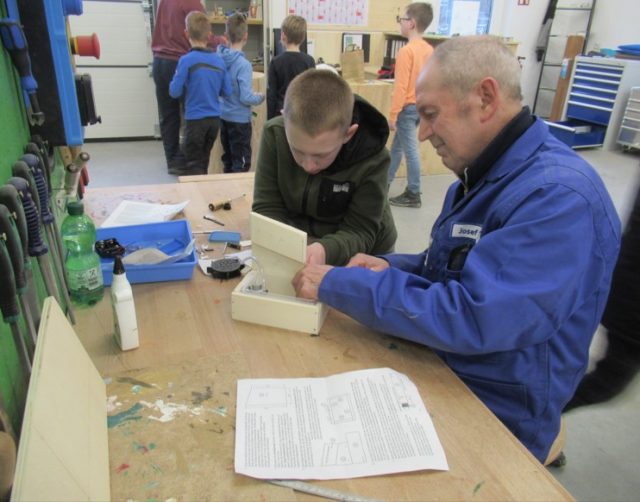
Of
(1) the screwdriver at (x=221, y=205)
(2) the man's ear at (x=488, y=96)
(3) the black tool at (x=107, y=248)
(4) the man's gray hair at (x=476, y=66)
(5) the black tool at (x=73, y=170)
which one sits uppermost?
(4) the man's gray hair at (x=476, y=66)

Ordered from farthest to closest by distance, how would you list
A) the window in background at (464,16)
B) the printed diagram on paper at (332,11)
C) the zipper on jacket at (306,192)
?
the window in background at (464,16), the printed diagram on paper at (332,11), the zipper on jacket at (306,192)

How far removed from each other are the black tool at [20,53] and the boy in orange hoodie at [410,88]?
277 centimetres

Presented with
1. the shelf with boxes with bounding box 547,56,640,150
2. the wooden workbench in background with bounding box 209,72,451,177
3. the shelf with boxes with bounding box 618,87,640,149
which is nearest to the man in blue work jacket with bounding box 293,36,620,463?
the wooden workbench in background with bounding box 209,72,451,177

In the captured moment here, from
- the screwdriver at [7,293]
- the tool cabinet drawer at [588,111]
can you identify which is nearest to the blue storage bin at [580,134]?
the tool cabinet drawer at [588,111]

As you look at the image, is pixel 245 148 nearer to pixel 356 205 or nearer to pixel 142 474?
pixel 356 205

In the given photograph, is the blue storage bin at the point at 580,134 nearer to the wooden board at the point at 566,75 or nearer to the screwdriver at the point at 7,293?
the wooden board at the point at 566,75

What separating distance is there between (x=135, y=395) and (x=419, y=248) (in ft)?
8.26

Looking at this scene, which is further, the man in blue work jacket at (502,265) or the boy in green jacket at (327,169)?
the boy in green jacket at (327,169)

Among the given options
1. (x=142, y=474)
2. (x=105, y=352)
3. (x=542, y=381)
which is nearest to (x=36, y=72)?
(x=105, y=352)

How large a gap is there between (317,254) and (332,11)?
4.27 meters

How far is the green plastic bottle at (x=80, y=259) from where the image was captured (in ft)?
3.55

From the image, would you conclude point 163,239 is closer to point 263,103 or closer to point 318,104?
point 318,104

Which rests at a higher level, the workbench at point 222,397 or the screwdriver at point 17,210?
the screwdriver at point 17,210

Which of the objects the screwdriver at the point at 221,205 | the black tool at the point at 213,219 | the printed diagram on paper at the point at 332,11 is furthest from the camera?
the printed diagram on paper at the point at 332,11
